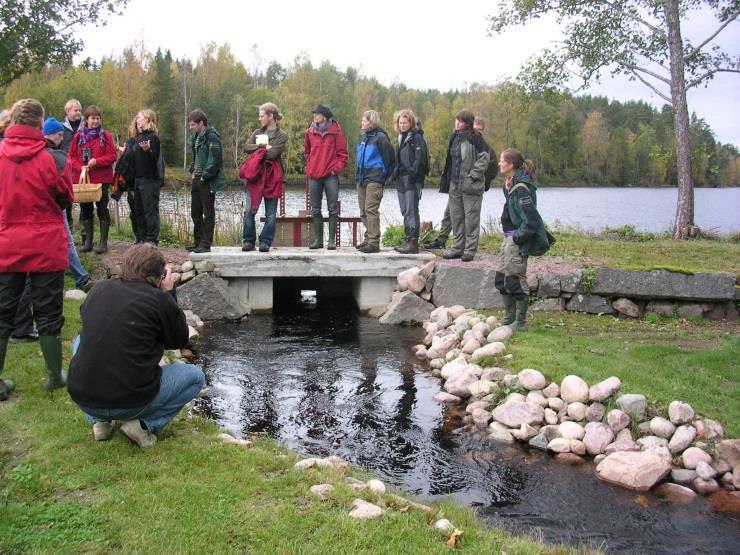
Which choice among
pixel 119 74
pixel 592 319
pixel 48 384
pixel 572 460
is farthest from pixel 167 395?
pixel 119 74

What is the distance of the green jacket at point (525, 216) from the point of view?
7332 millimetres

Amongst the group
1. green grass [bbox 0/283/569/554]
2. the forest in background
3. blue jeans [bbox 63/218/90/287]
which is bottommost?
green grass [bbox 0/283/569/554]

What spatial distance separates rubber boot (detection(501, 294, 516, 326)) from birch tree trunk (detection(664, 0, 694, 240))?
8131mm

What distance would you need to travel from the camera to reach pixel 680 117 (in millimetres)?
15039

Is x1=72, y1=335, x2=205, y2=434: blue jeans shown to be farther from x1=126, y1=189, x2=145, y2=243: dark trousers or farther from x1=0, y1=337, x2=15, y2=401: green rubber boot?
x1=126, y1=189, x2=145, y2=243: dark trousers

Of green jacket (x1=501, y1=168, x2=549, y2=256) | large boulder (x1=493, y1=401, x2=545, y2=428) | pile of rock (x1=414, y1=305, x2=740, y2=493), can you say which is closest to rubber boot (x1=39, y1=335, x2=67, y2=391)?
pile of rock (x1=414, y1=305, x2=740, y2=493)

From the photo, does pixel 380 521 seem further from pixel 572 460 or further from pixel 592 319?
pixel 592 319

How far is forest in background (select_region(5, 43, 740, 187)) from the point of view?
39188mm

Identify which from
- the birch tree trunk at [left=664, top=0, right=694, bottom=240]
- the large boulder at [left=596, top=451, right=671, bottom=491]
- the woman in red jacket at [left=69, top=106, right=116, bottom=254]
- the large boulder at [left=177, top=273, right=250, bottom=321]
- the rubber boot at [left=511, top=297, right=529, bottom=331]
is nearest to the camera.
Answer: the large boulder at [left=596, top=451, right=671, bottom=491]

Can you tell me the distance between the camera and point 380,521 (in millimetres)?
3666

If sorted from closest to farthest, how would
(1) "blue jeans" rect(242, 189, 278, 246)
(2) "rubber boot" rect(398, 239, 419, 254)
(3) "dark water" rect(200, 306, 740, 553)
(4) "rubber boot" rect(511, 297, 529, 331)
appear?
(3) "dark water" rect(200, 306, 740, 553), (4) "rubber boot" rect(511, 297, 529, 331), (1) "blue jeans" rect(242, 189, 278, 246), (2) "rubber boot" rect(398, 239, 419, 254)

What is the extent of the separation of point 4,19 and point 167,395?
12355mm

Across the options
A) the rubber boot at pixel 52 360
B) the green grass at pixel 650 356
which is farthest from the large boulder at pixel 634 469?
the rubber boot at pixel 52 360

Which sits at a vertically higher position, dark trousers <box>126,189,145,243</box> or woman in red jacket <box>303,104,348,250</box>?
woman in red jacket <box>303,104,348,250</box>
